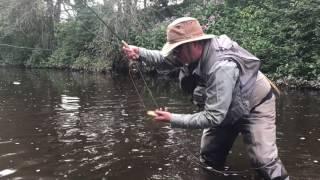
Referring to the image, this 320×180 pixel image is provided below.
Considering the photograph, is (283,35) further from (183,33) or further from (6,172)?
(183,33)

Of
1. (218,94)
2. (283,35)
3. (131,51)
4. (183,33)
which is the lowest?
(218,94)

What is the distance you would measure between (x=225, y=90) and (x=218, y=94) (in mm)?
75

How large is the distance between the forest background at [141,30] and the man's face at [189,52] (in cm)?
262

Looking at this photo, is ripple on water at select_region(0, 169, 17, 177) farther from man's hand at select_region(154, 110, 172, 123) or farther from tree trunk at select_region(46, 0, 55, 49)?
tree trunk at select_region(46, 0, 55, 49)

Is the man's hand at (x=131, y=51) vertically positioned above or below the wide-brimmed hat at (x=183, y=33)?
below

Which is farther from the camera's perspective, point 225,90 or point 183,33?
point 183,33

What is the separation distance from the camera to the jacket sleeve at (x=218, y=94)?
14.8 feet

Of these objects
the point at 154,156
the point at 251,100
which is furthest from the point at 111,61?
the point at 251,100

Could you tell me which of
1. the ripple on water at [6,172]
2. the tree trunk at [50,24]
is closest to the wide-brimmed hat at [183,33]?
the ripple on water at [6,172]

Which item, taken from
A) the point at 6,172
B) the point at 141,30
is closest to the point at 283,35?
the point at 141,30

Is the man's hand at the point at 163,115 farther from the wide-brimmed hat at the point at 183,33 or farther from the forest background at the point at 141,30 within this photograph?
the forest background at the point at 141,30

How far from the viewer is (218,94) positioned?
14.9ft

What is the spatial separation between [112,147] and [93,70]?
80.1 ft

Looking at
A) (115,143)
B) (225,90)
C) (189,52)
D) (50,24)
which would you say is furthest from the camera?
(50,24)
